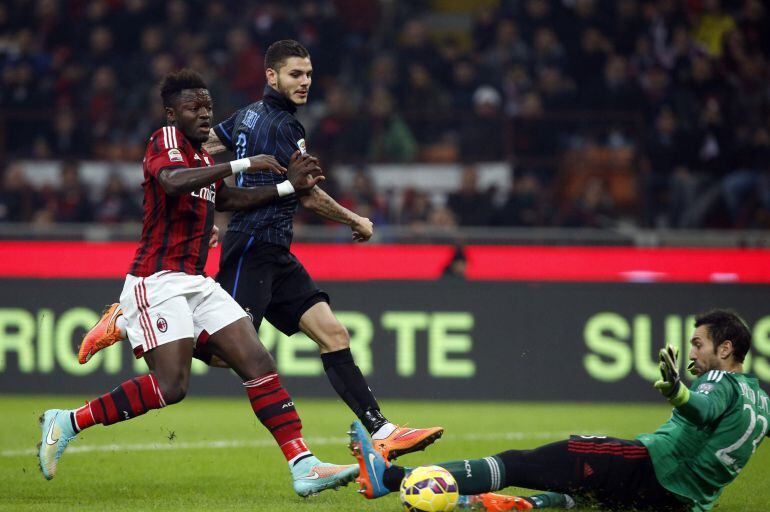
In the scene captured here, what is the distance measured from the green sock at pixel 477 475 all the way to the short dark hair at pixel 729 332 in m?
1.25

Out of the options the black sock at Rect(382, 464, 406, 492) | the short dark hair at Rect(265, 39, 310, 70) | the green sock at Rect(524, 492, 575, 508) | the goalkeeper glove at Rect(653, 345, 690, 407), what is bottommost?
the green sock at Rect(524, 492, 575, 508)

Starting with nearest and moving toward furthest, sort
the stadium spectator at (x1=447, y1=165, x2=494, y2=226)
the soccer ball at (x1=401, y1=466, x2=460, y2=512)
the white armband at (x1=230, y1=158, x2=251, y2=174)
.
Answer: the soccer ball at (x1=401, y1=466, x2=460, y2=512) < the white armband at (x1=230, y1=158, x2=251, y2=174) < the stadium spectator at (x1=447, y1=165, x2=494, y2=226)

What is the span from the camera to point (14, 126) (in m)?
17.1

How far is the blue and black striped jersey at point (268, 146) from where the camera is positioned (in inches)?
281

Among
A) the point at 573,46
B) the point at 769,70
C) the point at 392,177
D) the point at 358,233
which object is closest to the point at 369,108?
the point at 392,177

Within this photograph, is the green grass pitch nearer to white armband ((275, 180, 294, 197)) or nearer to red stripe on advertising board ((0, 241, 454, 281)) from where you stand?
white armband ((275, 180, 294, 197))

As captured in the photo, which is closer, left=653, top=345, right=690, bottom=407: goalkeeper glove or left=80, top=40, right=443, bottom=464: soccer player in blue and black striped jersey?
left=653, top=345, right=690, bottom=407: goalkeeper glove

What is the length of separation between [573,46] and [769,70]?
2.83m

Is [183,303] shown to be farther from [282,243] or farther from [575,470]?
A: [575,470]

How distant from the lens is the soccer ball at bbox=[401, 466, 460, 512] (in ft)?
18.3

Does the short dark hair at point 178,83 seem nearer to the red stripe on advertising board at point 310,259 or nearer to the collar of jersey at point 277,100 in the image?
the collar of jersey at point 277,100

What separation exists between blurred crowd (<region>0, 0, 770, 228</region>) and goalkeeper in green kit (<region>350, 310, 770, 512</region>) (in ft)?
31.4

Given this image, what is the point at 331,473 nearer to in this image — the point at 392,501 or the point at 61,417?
the point at 392,501

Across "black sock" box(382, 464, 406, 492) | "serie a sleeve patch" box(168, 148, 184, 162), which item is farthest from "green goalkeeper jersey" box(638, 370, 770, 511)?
"serie a sleeve patch" box(168, 148, 184, 162)
